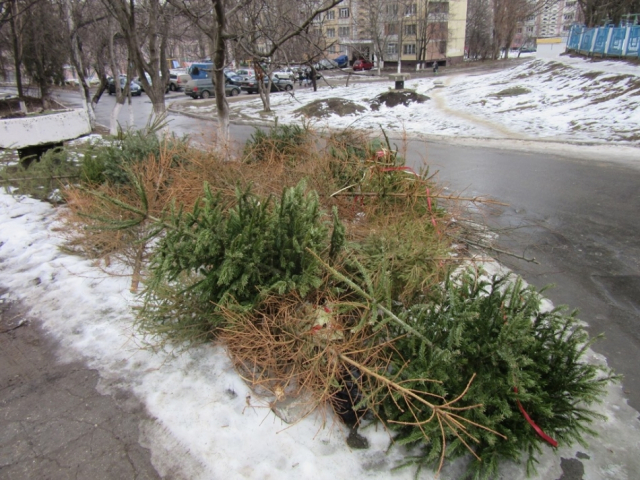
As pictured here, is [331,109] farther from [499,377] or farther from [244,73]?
[499,377]

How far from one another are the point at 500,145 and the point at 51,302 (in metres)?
11.3

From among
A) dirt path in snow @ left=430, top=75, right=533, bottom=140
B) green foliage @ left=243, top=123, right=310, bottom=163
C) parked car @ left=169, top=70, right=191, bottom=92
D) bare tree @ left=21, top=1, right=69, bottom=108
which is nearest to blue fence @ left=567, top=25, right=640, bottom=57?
dirt path in snow @ left=430, top=75, right=533, bottom=140

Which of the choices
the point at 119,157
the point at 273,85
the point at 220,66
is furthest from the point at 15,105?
the point at 119,157

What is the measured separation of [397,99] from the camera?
20297 millimetres

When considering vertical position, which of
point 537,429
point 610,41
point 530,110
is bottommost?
point 537,429

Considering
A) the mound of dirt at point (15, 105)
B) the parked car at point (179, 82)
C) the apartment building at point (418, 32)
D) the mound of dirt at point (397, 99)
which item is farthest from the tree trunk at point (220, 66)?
the apartment building at point (418, 32)

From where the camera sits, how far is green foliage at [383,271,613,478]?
7.38 ft

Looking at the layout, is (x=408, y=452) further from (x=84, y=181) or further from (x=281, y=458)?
(x=84, y=181)

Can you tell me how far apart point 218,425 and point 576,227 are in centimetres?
547

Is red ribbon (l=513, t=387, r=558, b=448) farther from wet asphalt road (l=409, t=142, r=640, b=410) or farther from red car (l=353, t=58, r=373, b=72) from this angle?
red car (l=353, t=58, r=373, b=72)

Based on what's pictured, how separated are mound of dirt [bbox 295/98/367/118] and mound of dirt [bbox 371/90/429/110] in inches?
41.9

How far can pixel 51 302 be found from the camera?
4.05 meters

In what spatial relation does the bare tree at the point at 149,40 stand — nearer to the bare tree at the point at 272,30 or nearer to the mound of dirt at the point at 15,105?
the bare tree at the point at 272,30

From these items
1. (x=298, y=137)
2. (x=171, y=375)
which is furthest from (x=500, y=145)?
(x=171, y=375)
